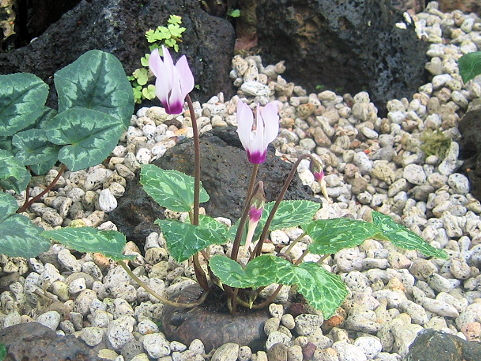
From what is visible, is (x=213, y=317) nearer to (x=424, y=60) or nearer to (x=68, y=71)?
(x=68, y=71)

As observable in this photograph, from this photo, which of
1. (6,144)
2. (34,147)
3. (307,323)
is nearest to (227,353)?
(307,323)

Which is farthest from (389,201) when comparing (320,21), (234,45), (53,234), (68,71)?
(53,234)

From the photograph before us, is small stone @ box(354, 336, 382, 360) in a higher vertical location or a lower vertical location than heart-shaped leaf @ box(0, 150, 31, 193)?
lower

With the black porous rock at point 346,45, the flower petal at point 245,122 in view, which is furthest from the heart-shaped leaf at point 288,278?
the black porous rock at point 346,45

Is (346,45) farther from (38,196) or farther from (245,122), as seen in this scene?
(245,122)

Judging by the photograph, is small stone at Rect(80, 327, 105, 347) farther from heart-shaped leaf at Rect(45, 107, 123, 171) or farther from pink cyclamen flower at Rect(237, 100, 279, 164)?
pink cyclamen flower at Rect(237, 100, 279, 164)

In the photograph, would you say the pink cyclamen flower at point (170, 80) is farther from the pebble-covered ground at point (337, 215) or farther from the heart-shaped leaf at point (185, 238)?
the pebble-covered ground at point (337, 215)

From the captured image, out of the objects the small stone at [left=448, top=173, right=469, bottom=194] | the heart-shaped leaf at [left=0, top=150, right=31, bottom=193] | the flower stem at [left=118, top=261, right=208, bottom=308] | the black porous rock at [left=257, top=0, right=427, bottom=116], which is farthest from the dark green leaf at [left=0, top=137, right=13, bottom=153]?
the small stone at [left=448, top=173, right=469, bottom=194]
